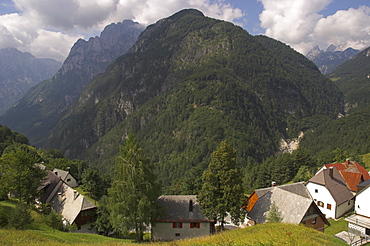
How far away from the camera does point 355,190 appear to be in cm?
3831

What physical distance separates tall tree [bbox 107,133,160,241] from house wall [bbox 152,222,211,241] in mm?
4069

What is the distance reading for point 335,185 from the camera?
1501 inches

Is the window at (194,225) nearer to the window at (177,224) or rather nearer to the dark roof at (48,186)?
the window at (177,224)

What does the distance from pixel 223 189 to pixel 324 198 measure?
22.0 metres

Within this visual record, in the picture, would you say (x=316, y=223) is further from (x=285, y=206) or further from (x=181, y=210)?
(x=181, y=210)

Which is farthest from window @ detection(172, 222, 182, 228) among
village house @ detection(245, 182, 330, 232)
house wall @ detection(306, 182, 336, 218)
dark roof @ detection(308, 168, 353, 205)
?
dark roof @ detection(308, 168, 353, 205)

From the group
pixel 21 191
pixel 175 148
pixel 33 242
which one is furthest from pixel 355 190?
pixel 175 148

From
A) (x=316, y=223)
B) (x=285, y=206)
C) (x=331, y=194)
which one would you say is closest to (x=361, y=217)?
(x=331, y=194)

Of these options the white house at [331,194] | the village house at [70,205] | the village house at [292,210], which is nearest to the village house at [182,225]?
the village house at [292,210]

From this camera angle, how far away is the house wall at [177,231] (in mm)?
29219

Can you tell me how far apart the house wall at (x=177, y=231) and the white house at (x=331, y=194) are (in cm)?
2093

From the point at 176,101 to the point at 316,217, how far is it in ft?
574

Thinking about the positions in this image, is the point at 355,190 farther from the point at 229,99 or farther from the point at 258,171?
the point at 229,99

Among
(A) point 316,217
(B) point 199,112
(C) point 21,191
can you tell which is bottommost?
(A) point 316,217
